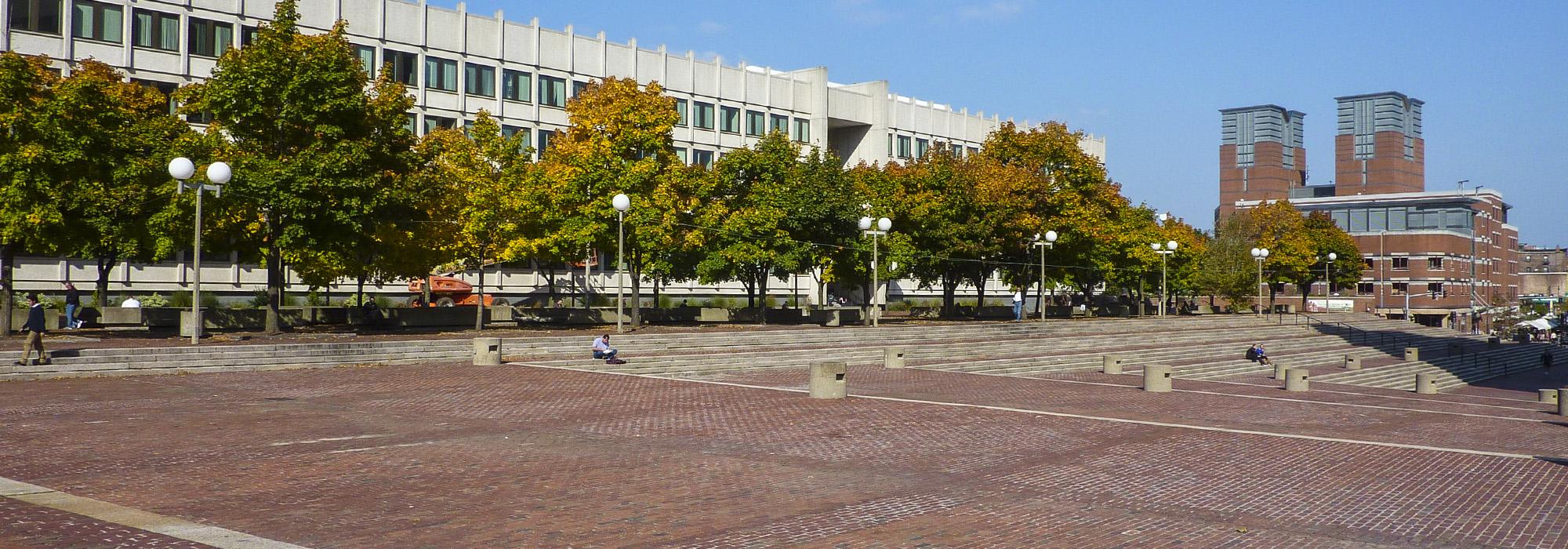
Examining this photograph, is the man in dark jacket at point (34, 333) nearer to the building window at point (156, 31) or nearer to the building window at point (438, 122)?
the building window at point (156, 31)

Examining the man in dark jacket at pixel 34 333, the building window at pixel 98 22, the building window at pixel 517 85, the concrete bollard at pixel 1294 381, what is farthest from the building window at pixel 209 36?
the concrete bollard at pixel 1294 381

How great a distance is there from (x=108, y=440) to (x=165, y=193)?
18.4 m

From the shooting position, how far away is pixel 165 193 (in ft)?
94.2

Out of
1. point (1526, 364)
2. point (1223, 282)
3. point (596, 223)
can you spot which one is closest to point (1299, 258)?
point (1223, 282)

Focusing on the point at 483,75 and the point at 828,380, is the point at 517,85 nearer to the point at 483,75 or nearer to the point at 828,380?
the point at 483,75

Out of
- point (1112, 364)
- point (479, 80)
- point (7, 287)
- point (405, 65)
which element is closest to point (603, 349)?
point (1112, 364)

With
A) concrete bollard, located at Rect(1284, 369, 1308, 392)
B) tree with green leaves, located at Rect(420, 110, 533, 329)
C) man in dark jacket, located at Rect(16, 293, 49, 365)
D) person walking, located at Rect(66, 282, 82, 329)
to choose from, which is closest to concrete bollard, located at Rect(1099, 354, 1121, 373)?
concrete bollard, located at Rect(1284, 369, 1308, 392)

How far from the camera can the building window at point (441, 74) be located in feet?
186

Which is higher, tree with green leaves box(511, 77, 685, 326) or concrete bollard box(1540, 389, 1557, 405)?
tree with green leaves box(511, 77, 685, 326)

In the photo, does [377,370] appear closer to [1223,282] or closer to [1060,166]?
[1060,166]

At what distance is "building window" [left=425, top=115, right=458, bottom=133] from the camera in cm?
A: 5669

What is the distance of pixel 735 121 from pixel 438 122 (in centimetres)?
1994

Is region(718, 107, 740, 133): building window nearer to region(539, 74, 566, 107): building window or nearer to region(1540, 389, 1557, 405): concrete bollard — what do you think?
region(539, 74, 566, 107): building window

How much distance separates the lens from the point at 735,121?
231ft
